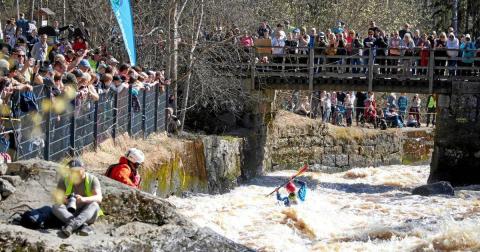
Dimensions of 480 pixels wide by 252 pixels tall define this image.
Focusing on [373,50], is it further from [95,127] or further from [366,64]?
[95,127]

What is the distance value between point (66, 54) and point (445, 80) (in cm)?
1236

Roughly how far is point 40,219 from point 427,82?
727 inches

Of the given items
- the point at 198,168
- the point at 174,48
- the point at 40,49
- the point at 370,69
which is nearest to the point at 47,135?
the point at 40,49

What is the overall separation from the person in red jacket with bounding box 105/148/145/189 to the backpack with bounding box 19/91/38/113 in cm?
166

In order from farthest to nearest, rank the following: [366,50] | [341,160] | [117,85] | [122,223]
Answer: [341,160]
[366,50]
[117,85]
[122,223]

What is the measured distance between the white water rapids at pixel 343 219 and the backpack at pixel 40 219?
535 centimetres

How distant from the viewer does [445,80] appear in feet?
88.4

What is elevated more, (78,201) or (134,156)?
(134,156)

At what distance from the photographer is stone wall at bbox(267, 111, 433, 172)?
30.4 meters

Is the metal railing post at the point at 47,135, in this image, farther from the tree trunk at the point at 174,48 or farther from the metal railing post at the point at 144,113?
the tree trunk at the point at 174,48

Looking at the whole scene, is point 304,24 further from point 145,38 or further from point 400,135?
point 145,38

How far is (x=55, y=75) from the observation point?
14172mm

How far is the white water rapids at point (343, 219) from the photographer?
15.4m

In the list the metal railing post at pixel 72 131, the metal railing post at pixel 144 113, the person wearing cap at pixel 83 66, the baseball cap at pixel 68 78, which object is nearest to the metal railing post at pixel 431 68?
the metal railing post at pixel 144 113
